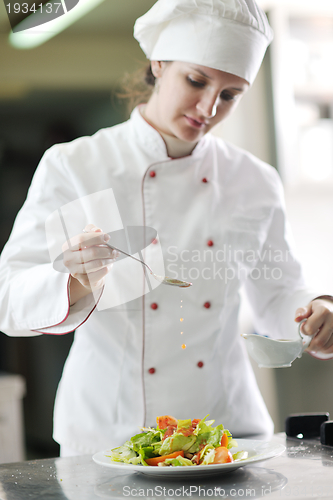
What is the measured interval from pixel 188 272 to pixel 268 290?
0.24 meters

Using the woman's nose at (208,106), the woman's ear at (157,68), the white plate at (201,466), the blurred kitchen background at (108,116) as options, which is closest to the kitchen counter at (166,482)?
the white plate at (201,466)

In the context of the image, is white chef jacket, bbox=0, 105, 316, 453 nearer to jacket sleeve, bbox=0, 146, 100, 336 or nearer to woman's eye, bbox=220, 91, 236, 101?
jacket sleeve, bbox=0, 146, 100, 336

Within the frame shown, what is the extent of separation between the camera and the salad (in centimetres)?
71

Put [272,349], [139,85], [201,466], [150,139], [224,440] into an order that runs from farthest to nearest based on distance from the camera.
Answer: [139,85]
[150,139]
[272,349]
[224,440]
[201,466]

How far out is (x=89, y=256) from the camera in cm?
79

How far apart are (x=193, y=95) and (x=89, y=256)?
0.41 m

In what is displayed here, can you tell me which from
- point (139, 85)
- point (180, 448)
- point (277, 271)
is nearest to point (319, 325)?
point (277, 271)

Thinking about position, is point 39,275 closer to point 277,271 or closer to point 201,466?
point 201,466

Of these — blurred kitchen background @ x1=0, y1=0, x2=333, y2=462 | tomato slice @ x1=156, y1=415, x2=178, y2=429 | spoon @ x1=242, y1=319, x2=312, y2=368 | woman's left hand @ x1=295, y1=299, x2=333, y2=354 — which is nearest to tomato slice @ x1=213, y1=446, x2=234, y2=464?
tomato slice @ x1=156, y1=415, x2=178, y2=429

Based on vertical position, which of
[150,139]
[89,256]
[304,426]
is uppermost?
[150,139]

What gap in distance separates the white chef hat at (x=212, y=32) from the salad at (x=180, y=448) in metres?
0.65

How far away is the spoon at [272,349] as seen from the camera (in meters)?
0.89

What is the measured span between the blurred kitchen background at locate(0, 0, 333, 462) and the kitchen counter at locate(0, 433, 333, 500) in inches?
57.9

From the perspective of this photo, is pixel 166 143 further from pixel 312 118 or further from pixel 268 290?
pixel 312 118
